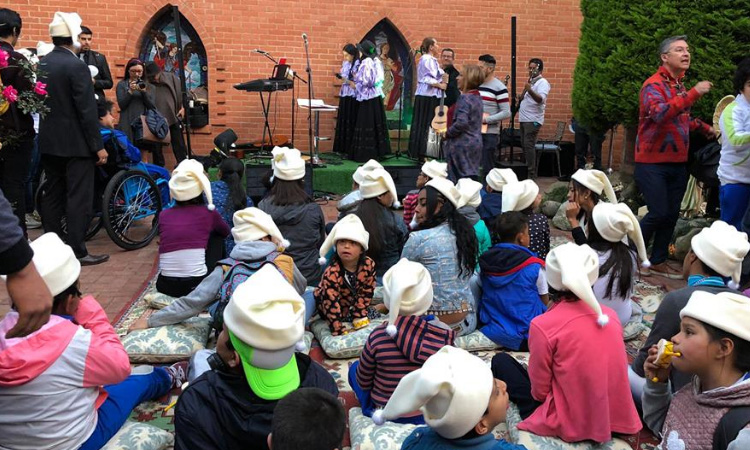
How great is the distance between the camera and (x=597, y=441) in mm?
3082

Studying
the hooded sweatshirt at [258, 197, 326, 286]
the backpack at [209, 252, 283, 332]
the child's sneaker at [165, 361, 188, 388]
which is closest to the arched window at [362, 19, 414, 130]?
the hooded sweatshirt at [258, 197, 326, 286]

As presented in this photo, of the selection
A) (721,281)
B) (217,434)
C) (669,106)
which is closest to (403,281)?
(217,434)

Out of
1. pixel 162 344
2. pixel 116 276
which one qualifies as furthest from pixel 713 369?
pixel 116 276

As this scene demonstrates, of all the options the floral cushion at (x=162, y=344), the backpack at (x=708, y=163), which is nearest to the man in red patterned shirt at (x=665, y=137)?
the backpack at (x=708, y=163)

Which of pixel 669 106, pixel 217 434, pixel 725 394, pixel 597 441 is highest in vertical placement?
pixel 669 106

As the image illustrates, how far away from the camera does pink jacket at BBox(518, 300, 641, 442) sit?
298 centimetres

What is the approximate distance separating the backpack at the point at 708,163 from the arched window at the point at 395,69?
5.50 metres

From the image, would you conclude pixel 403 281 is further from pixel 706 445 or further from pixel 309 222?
pixel 309 222

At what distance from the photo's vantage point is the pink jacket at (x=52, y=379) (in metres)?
2.59

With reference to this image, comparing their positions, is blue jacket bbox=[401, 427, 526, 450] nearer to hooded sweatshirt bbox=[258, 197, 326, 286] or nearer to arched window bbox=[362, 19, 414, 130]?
hooded sweatshirt bbox=[258, 197, 326, 286]

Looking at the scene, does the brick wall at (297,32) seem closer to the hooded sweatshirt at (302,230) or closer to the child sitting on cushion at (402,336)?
the hooded sweatshirt at (302,230)

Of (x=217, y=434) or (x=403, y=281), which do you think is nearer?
(x=217, y=434)

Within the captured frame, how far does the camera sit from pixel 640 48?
700 cm

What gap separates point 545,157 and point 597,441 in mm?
9026
